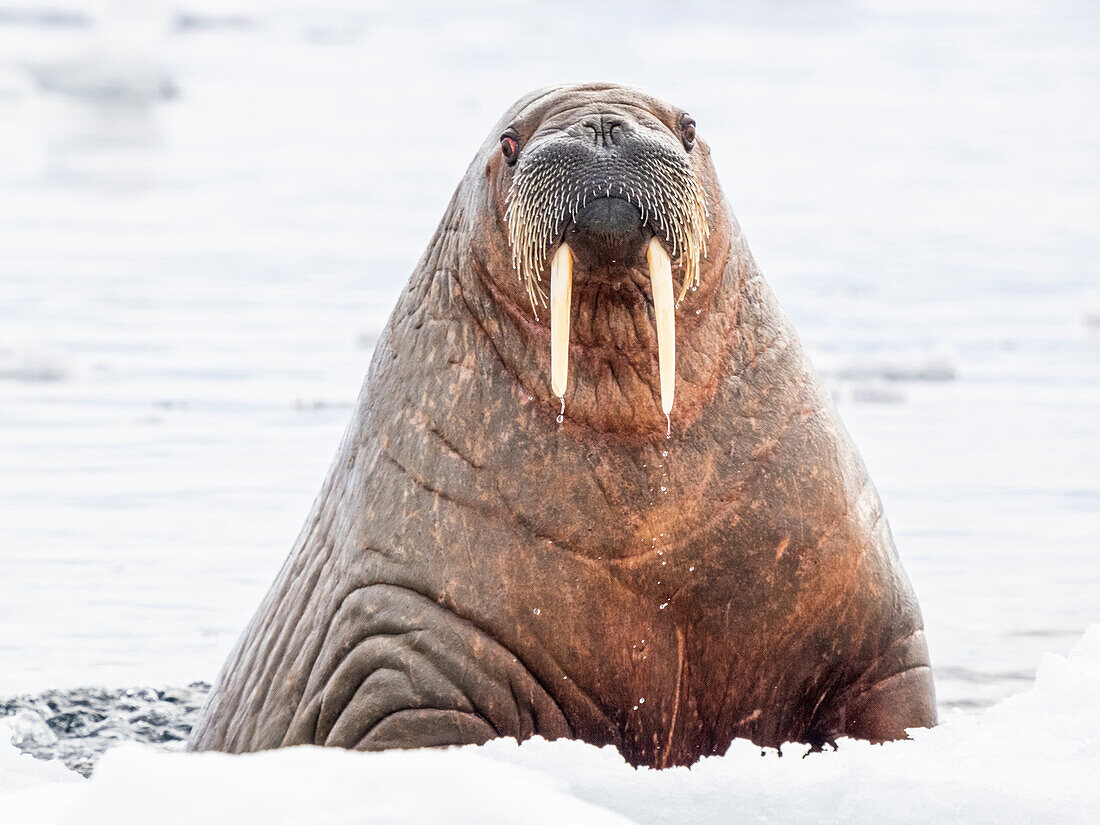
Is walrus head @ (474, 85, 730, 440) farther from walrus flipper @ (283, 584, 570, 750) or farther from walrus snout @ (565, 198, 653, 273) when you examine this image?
walrus flipper @ (283, 584, 570, 750)

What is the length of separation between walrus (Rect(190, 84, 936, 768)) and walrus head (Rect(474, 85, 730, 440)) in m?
0.01

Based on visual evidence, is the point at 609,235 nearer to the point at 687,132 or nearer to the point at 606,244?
the point at 606,244

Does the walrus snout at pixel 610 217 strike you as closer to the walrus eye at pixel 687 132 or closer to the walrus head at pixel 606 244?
the walrus head at pixel 606 244

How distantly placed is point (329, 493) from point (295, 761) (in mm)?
2067

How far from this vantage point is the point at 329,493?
6.20 meters

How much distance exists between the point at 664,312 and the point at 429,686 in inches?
55.5

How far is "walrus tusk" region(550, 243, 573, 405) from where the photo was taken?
521 centimetres

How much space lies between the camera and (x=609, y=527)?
5492 mm

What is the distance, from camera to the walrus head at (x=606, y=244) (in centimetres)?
520

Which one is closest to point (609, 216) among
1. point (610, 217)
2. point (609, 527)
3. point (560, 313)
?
point (610, 217)

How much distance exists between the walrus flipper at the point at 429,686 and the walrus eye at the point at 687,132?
1.74 m

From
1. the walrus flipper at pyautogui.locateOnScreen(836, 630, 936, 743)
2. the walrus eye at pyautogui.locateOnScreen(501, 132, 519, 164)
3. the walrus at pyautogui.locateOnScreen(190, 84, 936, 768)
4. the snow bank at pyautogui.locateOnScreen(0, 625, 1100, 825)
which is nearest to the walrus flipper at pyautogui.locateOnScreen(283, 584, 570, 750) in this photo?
the walrus at pyautogui.locateOnScreen(190, 84, 936, 768)

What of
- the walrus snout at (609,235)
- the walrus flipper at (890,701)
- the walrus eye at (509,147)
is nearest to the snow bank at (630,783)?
the walrus flipper at (890,701)

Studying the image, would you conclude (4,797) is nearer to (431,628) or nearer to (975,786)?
(431,628)
